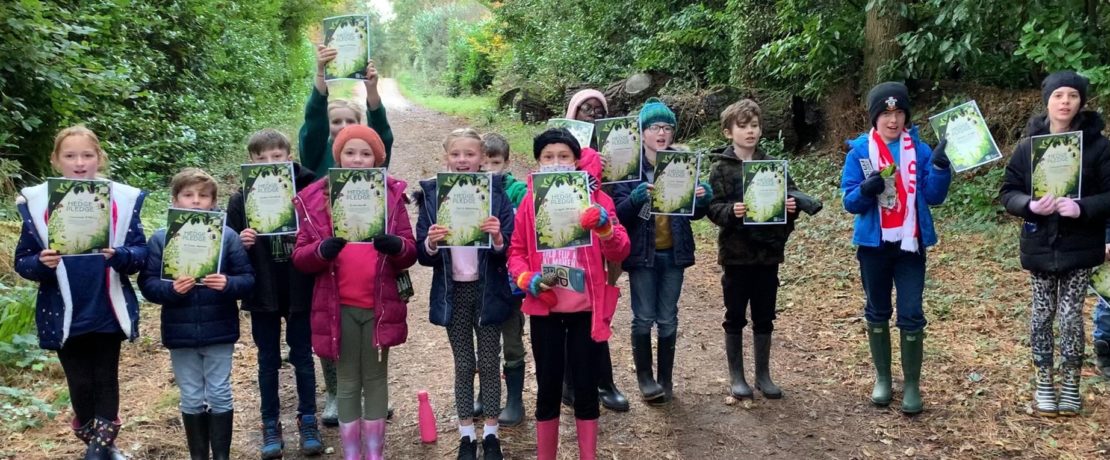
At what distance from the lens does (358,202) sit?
153 inches

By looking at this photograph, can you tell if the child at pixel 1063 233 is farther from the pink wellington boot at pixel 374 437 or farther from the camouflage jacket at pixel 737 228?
the pink wellington boot at pixel 374 437

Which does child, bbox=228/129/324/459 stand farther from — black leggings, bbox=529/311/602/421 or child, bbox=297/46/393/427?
black leggings, bbox=529/311/602/421

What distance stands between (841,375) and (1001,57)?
6570mm

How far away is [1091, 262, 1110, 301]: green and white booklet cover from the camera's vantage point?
473cm

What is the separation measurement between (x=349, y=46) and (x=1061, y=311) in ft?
14.9

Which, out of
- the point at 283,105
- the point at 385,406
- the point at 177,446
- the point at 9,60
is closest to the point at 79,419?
the point at 177,446

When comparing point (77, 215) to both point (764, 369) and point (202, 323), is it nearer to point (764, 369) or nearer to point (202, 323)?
point (202, 323)

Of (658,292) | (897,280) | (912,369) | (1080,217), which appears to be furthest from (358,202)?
(1080,217)

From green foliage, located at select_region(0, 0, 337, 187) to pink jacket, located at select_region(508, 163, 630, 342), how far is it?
548 centimetres

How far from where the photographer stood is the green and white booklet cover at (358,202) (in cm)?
389

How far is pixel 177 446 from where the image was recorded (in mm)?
4680

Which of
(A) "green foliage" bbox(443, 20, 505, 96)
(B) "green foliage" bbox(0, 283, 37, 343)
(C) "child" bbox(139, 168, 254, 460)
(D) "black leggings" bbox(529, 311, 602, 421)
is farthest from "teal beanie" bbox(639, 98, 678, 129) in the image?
(A) "green foliage" bbox(443, 20, 505, 96)

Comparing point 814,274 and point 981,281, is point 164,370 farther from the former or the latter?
point 981,281

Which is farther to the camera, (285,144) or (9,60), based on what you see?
(9,60)
